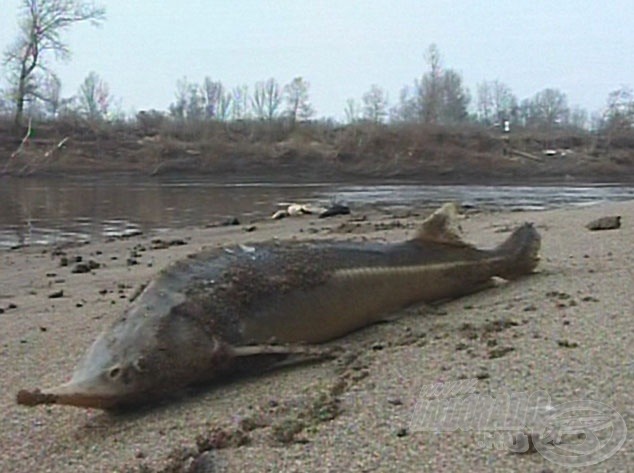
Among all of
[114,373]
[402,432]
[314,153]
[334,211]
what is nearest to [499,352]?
[402,432]

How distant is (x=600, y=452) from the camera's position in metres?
2.74

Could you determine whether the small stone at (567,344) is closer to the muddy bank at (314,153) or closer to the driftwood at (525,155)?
the muddy bank at (314,153)

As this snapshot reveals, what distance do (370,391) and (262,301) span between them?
117 centimetres

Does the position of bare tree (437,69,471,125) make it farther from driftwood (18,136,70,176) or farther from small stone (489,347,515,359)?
small stone (489,347,515,359)

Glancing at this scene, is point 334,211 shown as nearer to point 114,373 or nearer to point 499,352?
point 499,352

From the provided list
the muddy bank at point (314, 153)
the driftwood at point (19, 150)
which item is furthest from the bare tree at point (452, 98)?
the driftwood at point (19, 150)

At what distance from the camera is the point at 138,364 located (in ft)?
12.7

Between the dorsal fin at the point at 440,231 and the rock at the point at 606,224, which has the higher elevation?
the dorsal fin at the point at 440,231

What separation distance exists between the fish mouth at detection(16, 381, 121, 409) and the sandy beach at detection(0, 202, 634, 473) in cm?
11

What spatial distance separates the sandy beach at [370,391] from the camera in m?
3.03

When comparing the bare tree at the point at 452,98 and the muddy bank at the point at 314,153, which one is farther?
the bare tree at the point at 452,98

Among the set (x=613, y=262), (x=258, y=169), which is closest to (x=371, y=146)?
(x=258, y=169)

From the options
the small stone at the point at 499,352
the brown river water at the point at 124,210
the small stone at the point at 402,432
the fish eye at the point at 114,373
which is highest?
the small stone at the point at 499,352

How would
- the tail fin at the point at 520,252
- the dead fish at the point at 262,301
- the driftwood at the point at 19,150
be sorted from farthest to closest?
the driftwood at the point at 19,150, the tail fin at the point at 520,252, the dead fish at the point at 262,301
